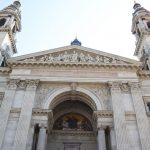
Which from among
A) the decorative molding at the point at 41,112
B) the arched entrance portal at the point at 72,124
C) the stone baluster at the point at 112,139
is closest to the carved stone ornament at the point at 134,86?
the arched entrance portal at the point at 72,124

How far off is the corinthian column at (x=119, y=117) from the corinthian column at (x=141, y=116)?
0.99 m

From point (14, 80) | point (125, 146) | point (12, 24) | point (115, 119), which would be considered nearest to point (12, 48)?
point (12, 24)

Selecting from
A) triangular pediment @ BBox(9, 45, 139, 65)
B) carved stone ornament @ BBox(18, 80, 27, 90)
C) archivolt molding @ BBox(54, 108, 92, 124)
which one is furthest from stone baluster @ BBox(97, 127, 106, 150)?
carved stone ornament @ BBox(18, 80, 27, 90)

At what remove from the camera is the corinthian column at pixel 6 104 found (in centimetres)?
1691

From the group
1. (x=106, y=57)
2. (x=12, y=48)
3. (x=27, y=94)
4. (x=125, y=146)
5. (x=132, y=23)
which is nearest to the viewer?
(x=125, y=146)

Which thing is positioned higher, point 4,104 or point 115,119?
point 4,104

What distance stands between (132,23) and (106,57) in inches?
531

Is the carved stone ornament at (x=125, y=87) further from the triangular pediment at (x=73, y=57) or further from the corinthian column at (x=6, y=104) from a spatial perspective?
the corinthian column at (x=6, y=104)

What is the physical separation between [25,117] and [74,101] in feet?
19.0

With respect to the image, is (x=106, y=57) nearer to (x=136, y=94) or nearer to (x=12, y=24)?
(x=136, y=94)

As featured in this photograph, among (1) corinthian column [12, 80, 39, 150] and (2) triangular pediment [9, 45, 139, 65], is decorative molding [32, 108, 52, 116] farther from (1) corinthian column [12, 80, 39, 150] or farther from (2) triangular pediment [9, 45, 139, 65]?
(2) triangular pediment [9, 45, 139, 65]

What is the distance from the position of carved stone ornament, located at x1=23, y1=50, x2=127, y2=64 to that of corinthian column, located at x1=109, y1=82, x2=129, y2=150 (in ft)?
8.46

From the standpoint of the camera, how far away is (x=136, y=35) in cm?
3183

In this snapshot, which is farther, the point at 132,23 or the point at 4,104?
the point at 132,23
